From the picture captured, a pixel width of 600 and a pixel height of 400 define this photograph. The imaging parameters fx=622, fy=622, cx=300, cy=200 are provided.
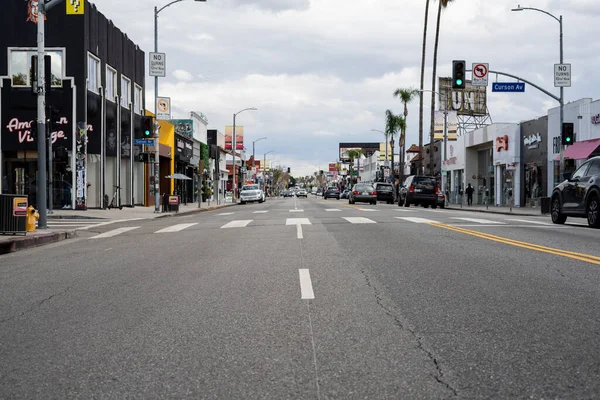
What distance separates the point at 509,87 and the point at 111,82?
2250 cm

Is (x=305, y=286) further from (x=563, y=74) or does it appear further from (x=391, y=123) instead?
(x=391, y=123)

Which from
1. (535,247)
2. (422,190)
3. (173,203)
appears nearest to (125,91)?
(173,203)

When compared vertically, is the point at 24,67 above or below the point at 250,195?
above

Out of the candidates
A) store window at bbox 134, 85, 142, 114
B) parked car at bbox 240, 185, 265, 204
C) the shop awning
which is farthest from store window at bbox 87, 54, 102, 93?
the shop awning

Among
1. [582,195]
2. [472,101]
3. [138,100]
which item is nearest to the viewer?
[582,195]

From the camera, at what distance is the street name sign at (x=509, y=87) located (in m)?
29.6

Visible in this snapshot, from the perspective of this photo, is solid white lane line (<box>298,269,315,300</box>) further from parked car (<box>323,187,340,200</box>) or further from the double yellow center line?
parked car (<box>323,187,340,200</box>)

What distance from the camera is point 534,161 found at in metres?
43.3

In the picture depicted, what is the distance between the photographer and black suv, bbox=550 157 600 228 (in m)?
17.0

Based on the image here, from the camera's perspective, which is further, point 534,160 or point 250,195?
point 250,195

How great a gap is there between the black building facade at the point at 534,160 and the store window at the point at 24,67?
30.4 metres

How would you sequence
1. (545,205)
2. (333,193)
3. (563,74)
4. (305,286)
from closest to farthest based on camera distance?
(305,286) < (545,205) < (563,74) < (333,193)

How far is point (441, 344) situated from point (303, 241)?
26.4ft

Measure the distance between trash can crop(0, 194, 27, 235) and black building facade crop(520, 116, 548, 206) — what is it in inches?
1353
